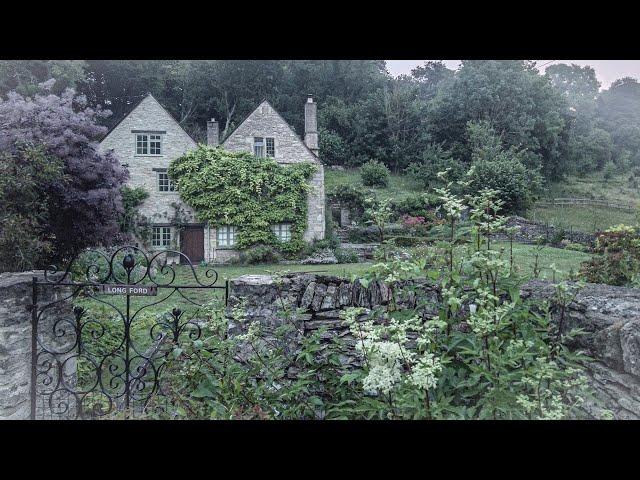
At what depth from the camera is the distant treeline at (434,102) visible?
3.71 m

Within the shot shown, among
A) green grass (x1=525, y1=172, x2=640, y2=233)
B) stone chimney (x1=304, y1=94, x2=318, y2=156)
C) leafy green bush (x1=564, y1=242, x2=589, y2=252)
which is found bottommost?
leafy green bush (x1=564, y1=242, x2=589, y2=252)

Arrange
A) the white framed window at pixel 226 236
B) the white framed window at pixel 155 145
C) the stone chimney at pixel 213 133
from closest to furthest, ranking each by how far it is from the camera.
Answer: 1. the white framed window at pixel 226 236
2. the stone chimney at pixel 213 133
3. the white framed window at pixel 155 145

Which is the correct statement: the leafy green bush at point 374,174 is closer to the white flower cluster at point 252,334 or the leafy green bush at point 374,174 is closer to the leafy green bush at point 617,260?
the leafy green bush at point 617,260

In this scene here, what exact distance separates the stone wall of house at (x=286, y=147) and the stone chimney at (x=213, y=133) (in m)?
0.43

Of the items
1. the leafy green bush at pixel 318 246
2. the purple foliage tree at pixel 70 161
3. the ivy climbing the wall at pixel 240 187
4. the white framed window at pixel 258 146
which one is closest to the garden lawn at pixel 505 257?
the leafy green bush at pixel 318 246

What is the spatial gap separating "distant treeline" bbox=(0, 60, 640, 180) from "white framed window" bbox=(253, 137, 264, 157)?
9.29 feet

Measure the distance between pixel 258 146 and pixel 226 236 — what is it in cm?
222

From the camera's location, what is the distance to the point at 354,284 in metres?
2.59

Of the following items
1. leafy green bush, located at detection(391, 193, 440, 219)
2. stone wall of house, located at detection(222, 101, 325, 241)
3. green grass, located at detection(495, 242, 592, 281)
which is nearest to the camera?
green grass, located at detection(495, 242, 592, 281)

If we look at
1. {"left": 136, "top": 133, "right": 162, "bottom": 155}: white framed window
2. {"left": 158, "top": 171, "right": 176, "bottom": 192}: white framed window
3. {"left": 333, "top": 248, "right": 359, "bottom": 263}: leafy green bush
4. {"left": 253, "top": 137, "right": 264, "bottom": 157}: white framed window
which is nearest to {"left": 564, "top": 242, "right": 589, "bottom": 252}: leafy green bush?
{"left": 333, "top": 248, "right": 359, "bottom": 263}: leafy green bush

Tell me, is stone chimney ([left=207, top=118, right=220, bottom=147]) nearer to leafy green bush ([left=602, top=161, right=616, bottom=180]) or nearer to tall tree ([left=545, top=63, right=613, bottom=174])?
tall tree ([left=545, top=63, right=613, bottom=174])

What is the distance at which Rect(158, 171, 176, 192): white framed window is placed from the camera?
8438 millimetres
